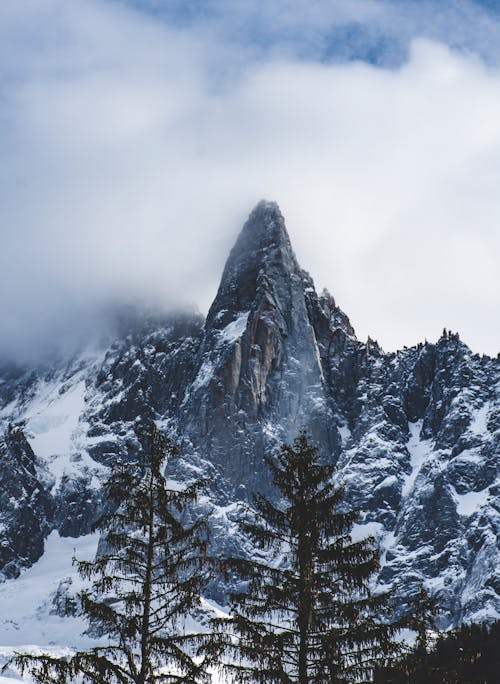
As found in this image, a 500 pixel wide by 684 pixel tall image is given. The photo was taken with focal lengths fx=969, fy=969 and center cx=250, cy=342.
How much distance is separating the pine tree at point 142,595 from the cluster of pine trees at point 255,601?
1.4 inches

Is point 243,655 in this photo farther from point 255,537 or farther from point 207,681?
point 255,537

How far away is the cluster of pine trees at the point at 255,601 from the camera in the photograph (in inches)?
908

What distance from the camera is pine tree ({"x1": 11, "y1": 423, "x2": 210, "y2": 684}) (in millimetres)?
22281

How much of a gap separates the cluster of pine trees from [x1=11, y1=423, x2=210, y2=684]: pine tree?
36 mm

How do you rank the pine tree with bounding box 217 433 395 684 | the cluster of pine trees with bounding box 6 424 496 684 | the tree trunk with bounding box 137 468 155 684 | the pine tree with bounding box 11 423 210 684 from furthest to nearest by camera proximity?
the pine tree with bounding box 217 433 395 684 < the cluster of pine trees with bounding box 6 424 496 684 < the tree trunk with bounding box 137 468 155 684 < the pine tree with bounding box 11 423 210 684

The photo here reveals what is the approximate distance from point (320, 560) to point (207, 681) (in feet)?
13.4

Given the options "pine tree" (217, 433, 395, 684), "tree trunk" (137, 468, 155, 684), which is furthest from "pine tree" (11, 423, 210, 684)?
"pine tree" (217, 433, 395, 684)

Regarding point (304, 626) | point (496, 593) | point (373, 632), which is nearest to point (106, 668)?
point (304, 626)

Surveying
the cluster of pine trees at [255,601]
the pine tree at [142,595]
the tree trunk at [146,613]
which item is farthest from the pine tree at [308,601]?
the tree trunk at [146,613]

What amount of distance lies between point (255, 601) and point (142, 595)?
9.44 feet

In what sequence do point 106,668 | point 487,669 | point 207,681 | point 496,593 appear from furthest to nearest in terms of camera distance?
1. point 496,593
2. point 487,669
3. point 207,681
4. point 106,668

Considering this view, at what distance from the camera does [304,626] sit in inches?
934

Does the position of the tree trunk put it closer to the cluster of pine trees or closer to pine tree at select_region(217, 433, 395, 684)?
the cluster of pine trees

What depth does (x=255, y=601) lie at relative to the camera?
2461cm
